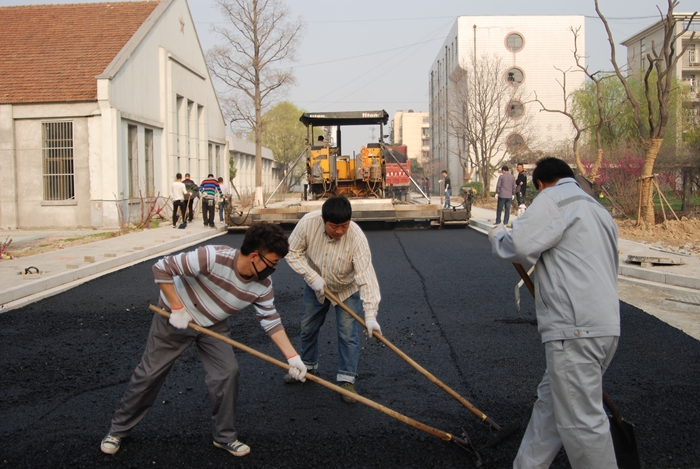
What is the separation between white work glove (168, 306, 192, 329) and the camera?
139 inches

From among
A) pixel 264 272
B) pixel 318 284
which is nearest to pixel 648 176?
pixel 318 284

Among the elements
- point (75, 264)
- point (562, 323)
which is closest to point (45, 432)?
point (562, 323)

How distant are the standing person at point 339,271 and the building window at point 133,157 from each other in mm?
17217

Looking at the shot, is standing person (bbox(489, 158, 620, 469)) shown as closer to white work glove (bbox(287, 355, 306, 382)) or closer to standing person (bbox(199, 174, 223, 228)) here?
white work glove (bbox(287, 355, 306, 382))

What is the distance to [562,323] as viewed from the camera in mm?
3020

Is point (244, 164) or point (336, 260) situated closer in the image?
point (336, 260)

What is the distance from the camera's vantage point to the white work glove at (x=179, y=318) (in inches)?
139

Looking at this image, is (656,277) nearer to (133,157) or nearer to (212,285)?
(212,285)

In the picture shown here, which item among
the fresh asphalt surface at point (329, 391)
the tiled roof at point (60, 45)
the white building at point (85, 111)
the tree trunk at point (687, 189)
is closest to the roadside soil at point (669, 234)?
the tree trunk at point (687, 189)

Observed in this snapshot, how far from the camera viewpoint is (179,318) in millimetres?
3547

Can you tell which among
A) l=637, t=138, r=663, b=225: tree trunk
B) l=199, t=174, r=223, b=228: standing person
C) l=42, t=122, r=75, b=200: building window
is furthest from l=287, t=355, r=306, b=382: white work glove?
l=42, t=122, r=75, b=200: building window

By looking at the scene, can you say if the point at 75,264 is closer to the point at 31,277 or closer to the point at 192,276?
the point at 31,277

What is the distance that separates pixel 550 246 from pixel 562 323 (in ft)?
1.16

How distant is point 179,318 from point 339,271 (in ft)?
4.32
